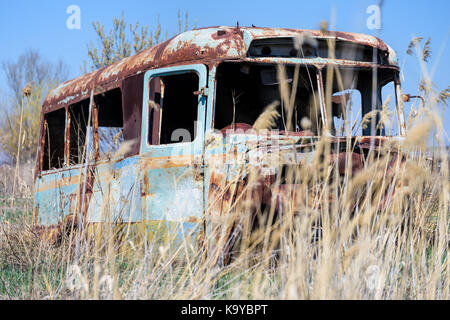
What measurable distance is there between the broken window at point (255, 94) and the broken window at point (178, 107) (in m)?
0.32

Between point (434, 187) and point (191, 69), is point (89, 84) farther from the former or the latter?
point (434, 187)

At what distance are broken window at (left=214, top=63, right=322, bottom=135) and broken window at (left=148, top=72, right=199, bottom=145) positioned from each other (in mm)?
321

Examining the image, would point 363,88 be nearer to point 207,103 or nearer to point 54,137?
point 207,103

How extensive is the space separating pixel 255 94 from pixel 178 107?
78cm

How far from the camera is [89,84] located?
19.1ft

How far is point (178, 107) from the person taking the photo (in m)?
5.04

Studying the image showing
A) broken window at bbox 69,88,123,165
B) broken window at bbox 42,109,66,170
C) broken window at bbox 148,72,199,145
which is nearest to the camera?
broken window at bbox 148,72,199,145

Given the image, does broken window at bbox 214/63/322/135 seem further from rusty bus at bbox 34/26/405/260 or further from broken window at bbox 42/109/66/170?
broken window at bbox 42/109/66/170

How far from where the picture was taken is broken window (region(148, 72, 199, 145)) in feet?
15.5

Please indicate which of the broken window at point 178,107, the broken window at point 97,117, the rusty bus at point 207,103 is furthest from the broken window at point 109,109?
the broken window at point 178,107

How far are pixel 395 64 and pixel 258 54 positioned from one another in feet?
4.31

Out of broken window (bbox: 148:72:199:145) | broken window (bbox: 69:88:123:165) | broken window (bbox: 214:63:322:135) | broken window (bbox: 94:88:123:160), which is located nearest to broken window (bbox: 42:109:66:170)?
broken window (bbox: 69:88:123:165)

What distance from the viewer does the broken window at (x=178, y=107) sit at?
474 cm
